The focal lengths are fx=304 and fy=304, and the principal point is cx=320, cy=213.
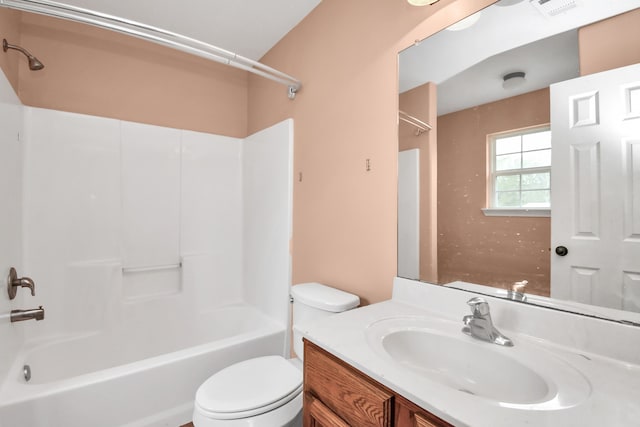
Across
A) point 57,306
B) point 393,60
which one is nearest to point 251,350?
point 57,306

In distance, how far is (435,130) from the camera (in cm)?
131

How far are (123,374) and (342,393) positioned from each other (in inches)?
49.4

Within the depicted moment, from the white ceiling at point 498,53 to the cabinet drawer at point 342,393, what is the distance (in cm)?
106

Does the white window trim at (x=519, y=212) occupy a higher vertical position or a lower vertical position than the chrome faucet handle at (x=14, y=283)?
higher

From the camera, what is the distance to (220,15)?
202cm

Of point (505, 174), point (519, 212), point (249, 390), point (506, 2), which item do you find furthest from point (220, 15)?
point (249, 390)

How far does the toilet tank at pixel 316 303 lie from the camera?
4.77ft

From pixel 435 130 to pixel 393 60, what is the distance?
0.41 meters

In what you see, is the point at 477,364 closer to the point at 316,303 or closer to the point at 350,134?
the point at 316,303

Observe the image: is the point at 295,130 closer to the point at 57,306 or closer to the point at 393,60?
the point at 393,60

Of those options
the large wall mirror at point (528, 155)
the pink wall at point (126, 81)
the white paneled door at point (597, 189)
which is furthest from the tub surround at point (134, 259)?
the white paneled door at point (597, 189)

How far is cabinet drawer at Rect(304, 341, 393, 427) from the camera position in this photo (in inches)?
29.7

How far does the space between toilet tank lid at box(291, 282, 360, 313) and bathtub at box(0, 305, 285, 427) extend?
56cm

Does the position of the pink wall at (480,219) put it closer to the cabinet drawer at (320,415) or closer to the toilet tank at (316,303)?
the toilet tank at (316,303)
